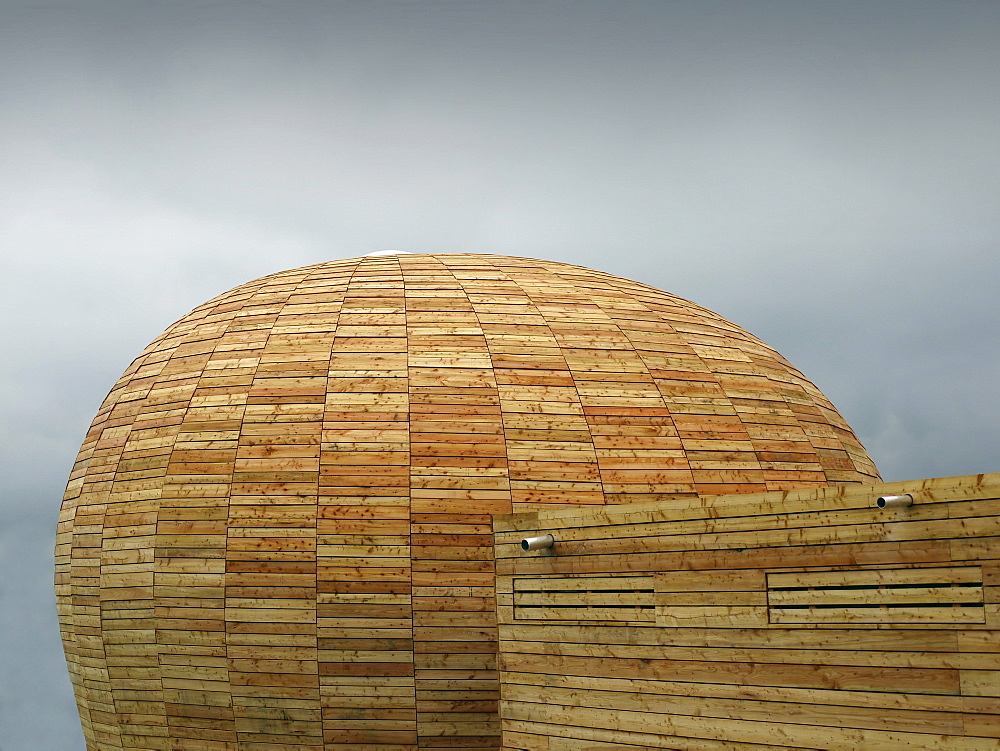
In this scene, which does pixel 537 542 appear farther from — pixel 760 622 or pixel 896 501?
pixel 896 501

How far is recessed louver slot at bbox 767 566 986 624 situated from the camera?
27.8 feet

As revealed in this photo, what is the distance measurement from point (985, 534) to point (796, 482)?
7109 millimetres

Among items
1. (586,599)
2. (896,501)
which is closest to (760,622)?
(896,501)

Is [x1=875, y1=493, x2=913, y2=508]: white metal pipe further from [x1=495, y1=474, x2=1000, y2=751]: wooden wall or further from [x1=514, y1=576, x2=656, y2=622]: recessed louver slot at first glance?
[x1=514, y1=576, x2=656, y2=622]: recessed louver slot

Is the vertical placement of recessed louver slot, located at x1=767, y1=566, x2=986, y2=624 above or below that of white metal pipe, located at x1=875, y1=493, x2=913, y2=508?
below

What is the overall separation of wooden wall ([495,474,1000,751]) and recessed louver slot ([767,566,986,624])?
1cm

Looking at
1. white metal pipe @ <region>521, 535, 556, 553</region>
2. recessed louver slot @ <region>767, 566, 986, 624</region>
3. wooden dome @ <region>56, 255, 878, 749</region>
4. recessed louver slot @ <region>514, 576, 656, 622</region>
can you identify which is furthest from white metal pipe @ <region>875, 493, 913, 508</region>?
wooden dome @ <region>56, 255, 878, 749</region>

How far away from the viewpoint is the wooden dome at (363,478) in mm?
13250

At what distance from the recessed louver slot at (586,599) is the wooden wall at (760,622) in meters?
0.02

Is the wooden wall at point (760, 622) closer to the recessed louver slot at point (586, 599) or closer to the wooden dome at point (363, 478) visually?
the recessed louver slot at point (586, 599)

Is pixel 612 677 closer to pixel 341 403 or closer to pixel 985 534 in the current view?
pixel 985 534

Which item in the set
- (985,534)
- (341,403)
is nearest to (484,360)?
(341,403)

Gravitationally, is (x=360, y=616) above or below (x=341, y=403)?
below

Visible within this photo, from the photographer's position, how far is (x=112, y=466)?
52.1 ft
